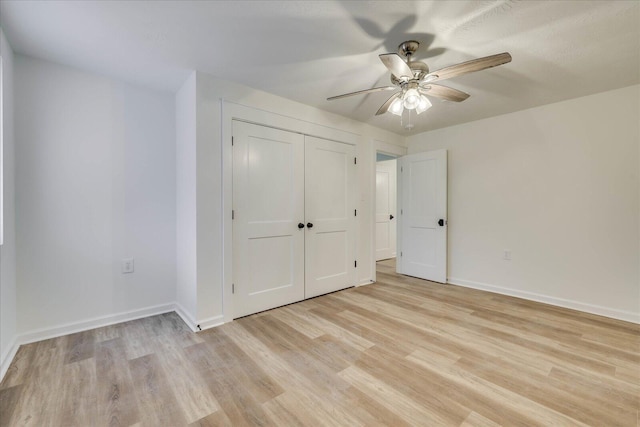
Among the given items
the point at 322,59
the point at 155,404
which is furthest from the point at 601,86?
the point at 155,404

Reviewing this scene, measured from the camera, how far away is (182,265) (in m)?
2.82

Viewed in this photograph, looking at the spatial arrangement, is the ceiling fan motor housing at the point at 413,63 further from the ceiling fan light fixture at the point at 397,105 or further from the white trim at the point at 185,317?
the white trim at the point at 185,317

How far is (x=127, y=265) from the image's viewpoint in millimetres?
2703

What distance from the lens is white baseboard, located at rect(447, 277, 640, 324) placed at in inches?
108

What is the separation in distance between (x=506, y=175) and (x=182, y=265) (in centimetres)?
405

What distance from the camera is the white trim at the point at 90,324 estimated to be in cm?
226

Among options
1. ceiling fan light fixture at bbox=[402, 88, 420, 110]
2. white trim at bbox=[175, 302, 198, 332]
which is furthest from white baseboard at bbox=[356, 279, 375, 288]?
ceiling fan light fixture at bbox=[402, 88, 420, 110]

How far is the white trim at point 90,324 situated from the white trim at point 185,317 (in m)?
0.10

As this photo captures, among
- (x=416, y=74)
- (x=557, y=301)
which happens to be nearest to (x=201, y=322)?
(x=416, y=74)

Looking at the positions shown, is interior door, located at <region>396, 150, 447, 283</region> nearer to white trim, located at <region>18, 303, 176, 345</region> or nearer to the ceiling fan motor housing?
the ceiling fan motor housing

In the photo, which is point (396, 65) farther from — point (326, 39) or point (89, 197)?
point (89, 197)

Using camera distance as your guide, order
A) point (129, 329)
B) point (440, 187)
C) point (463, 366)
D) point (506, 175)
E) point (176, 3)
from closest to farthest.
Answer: point (176, 3), point (463, 366), point (129, 329), point (506, 175), point (440, 187)

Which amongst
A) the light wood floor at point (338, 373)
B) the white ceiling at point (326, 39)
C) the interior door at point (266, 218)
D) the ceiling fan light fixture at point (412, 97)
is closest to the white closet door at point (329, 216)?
the interior door at point (266, 218)

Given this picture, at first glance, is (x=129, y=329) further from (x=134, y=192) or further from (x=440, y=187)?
(x=440, y=187)
